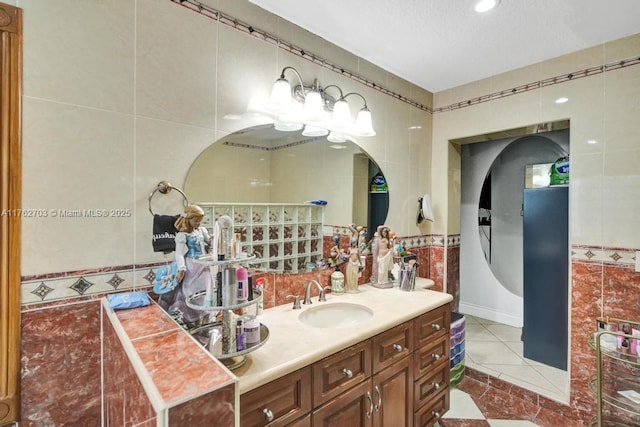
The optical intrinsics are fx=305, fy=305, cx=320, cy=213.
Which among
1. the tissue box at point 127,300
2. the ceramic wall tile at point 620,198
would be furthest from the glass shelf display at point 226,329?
→ the ceramic wall tile at point 620,198

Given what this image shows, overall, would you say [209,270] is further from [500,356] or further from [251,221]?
[500,356]

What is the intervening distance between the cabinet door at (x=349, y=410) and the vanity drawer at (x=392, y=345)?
11cm

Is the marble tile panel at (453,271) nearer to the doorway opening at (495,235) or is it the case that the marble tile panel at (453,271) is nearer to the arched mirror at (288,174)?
the doorway opening at (495,235)

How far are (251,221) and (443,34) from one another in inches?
62.5

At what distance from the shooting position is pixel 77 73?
1.10 m

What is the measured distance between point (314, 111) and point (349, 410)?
1.48 m

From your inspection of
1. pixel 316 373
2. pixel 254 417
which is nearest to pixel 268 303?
pixel 316 373

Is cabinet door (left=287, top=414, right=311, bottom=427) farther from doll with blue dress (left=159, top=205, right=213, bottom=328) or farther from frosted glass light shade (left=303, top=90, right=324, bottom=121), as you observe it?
frosted glass light shade (left=303, top=90, right=324, bottom=121)

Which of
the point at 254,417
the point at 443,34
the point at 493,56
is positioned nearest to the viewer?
the point at 254,417

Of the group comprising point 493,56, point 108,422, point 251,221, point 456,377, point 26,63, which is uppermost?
point 493,56

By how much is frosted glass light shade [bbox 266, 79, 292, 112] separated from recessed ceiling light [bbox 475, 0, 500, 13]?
1.06m

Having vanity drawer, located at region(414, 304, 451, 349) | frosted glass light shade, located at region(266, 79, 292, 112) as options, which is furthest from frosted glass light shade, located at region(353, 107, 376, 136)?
vanity drawer, located at region(414, 304, 451, 349)

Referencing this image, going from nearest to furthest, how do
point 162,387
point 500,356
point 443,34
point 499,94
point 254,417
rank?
point 162,387
point 254,417
point 443,34
point 499,94
point 500,356

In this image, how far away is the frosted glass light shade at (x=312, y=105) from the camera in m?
1.72
